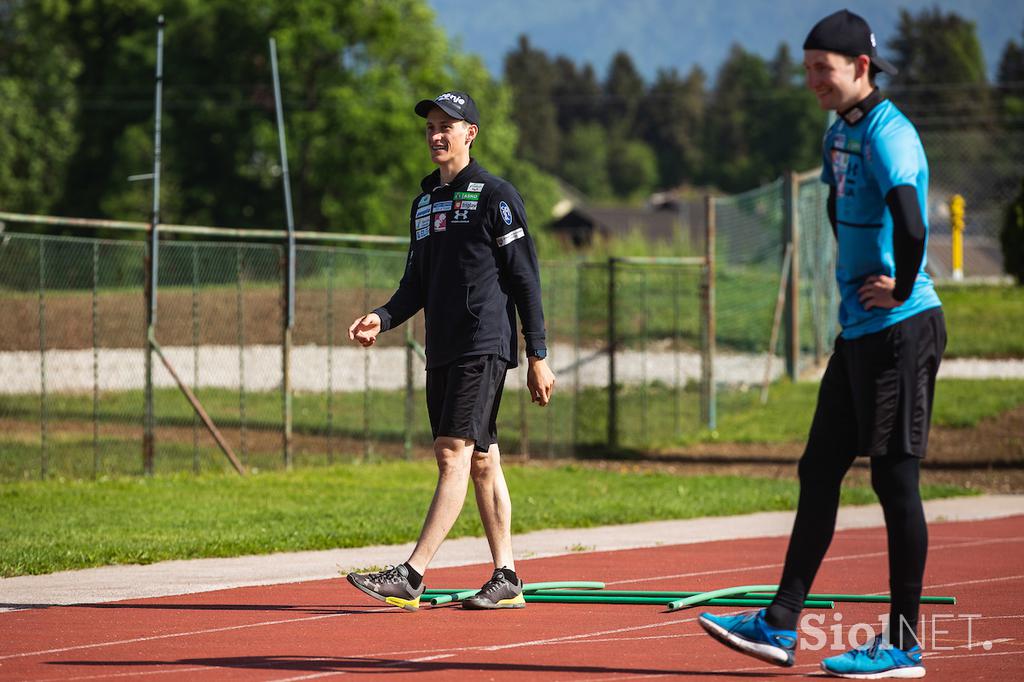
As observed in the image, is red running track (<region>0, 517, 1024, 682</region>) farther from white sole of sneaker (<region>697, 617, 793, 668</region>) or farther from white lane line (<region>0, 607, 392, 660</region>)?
white sole of sneaker (<region>697, 617, 793, 668</region>)

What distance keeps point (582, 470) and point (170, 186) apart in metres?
44.0

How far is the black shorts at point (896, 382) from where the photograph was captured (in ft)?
18.0

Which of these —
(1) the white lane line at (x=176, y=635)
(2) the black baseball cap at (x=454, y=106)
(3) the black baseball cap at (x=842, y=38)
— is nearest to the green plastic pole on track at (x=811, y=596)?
(1) the white lane line at (x=176, y=635)

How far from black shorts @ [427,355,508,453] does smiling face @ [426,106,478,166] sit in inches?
37.5

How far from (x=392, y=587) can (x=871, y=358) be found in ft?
8.28

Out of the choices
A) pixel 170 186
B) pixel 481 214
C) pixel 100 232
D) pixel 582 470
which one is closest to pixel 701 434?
pixel 582 470

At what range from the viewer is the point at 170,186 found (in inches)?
2303

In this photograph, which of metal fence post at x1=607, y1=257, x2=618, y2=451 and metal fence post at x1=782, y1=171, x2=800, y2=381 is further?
metal fence post at x1=782, y1=171, x2=800, y2=381

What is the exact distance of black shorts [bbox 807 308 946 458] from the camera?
5496 mm

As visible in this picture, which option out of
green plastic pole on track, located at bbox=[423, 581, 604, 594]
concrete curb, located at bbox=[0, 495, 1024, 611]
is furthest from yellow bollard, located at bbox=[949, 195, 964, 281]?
green plastic pole on track, located at bbox=[423, 581, 604, 594]

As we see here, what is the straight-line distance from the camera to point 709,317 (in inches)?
811

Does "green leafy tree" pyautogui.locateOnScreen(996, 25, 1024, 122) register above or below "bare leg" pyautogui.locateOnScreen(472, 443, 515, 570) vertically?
above

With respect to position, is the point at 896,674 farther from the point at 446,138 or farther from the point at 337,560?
the point at 337,560

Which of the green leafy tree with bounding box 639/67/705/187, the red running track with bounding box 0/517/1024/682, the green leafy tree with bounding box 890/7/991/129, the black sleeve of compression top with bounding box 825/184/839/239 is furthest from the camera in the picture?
the green leafy tree with bounding box 639/67/705/187
